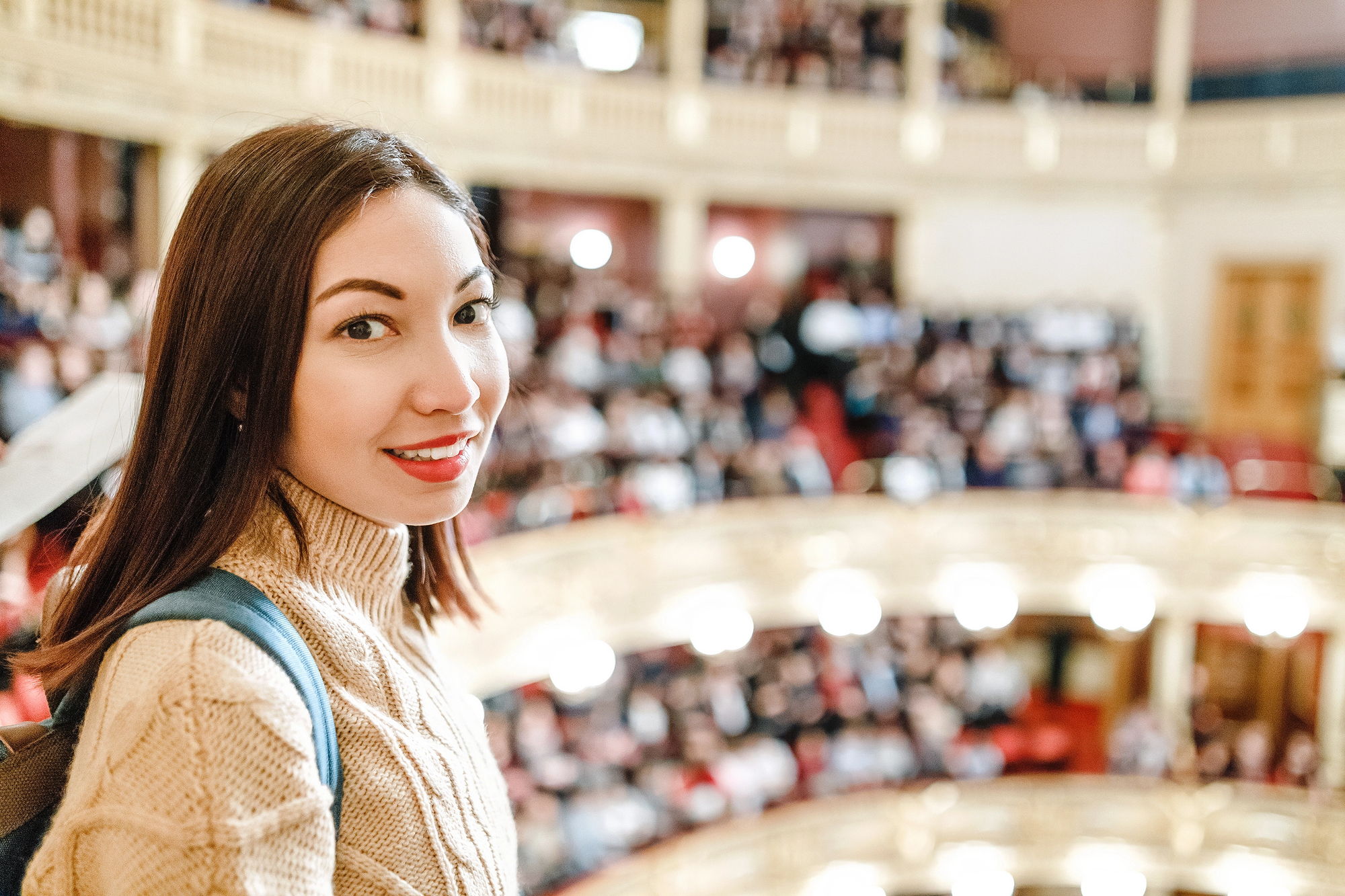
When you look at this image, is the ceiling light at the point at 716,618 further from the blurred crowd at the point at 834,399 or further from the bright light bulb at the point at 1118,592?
the bright light bulb at the point at 1118,592

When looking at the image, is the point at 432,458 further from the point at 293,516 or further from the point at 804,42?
the point at 804,42

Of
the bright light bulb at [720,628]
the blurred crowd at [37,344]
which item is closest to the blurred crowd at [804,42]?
the bright light bulb at [720,628]

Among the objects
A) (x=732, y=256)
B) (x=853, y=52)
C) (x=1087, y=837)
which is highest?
(x=853, y=52)

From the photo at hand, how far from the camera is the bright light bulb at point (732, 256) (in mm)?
11500

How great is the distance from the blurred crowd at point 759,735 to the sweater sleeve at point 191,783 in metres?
6.75

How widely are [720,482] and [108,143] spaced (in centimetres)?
535

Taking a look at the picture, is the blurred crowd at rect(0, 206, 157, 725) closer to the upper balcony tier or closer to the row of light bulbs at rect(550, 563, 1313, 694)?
the upper balcony tier

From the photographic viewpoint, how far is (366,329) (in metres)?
0.87

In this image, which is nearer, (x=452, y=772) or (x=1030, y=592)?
(x=452, y=772)

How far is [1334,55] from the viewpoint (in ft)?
37.2

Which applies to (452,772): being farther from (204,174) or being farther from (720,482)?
(720,482)

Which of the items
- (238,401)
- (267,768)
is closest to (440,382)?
(238,401)

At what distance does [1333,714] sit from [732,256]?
27.7ft

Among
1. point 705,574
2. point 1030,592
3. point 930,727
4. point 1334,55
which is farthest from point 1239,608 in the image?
point 1334,55
